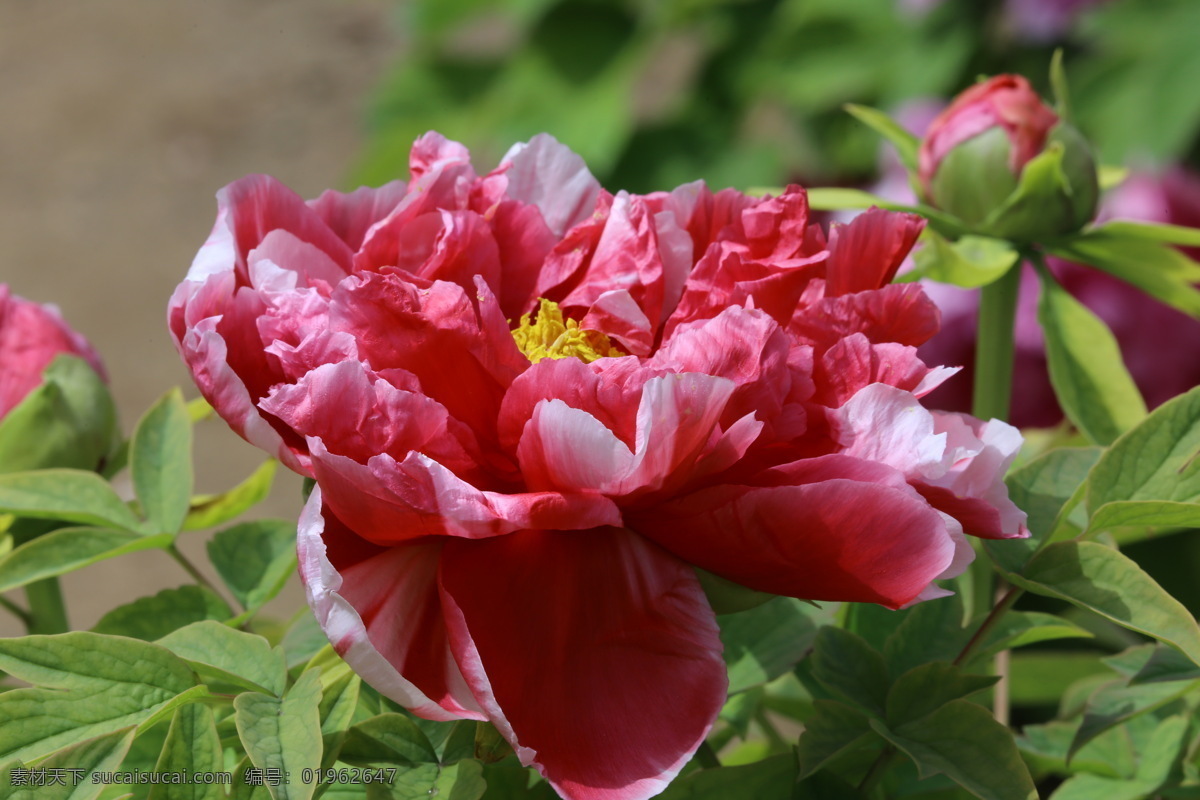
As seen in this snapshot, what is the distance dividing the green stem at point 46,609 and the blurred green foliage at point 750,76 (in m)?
1.14

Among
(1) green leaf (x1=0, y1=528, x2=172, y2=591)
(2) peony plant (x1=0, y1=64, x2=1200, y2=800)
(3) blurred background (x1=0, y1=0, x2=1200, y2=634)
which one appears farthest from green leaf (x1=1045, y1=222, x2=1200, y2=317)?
(3) blurred background (x1=0, y1=0, x2=1200, y2=634)

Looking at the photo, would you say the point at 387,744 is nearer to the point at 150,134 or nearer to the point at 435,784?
the point at 435,784

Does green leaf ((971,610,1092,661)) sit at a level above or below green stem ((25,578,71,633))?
above

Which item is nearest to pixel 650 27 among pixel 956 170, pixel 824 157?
pixel 824 157

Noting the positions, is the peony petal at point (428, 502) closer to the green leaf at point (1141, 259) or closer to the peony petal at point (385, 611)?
the peony petal at point (385, 611)

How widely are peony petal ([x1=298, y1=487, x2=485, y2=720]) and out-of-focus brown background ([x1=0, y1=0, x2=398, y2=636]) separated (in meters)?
2.32

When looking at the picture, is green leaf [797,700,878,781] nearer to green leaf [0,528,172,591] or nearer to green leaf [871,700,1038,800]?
green leaf [871,700,1038,800]

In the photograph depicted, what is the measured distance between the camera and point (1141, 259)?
50cm

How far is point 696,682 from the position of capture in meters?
0.30

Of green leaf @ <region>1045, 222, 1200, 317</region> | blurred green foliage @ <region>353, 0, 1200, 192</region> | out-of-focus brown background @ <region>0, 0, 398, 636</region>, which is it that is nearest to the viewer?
green leaf @ <region>1045, 222, 1200, 317</region>

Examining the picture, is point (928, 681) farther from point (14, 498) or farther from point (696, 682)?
point (14, 498)

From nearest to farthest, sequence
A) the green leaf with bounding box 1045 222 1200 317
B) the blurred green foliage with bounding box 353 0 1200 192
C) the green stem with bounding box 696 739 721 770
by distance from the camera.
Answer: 1. the green stem with bounding box 696 739 721 770
2. the green leaf with bounding box 1045 222 1200 317
3. the blurred green foliage with bounding box 353 0 1200 192

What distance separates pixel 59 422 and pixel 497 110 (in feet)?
5.00

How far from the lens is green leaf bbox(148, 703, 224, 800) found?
0.99 feet
